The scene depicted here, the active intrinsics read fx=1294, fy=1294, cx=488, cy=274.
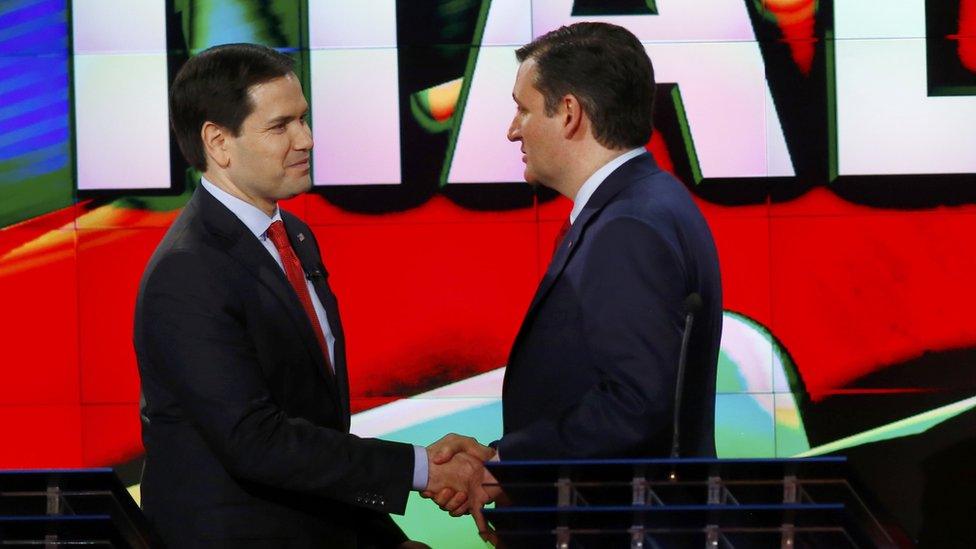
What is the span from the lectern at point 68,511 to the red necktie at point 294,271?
84cm

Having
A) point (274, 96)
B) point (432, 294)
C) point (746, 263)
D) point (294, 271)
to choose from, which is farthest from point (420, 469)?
point (746, 263)

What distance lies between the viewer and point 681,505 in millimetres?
1575

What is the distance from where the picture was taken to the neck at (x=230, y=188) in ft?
8.11

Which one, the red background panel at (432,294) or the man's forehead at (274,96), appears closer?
the man's forehead at (274,96)

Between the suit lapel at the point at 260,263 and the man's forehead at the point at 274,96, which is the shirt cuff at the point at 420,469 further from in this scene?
the man's forehead at the point at 274,96

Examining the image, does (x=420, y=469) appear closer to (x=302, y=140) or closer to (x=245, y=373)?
(x=245, y=373)

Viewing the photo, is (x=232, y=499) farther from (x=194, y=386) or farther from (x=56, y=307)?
Answer: (x=56, y=307)

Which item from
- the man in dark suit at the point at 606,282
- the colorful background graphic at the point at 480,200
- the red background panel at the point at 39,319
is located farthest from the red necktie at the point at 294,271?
the red background panel at the point at 39,319

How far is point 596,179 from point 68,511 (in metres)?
1.26

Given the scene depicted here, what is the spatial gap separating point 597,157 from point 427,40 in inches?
82.3

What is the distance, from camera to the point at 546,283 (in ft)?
7.92

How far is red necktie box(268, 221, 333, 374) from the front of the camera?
2.43 metres

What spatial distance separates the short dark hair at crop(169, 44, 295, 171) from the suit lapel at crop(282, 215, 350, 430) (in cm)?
24

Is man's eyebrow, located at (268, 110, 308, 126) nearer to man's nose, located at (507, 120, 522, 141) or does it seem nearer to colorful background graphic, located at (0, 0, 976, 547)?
man's nose, located at (507, 120, 522, 141)
